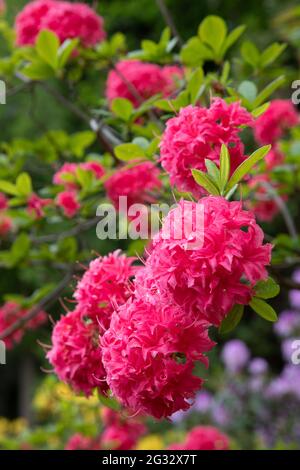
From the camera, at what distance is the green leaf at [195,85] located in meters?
1.24

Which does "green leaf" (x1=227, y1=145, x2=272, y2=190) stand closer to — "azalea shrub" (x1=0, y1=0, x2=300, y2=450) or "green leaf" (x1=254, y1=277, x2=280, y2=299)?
"azalea shrub" (x1=0, y1=0, x2=300, y2=450)

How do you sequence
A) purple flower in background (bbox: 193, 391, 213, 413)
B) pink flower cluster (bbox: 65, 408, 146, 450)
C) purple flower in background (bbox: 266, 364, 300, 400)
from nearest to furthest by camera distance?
pink flower cluster (bbox: 65, 408, 146, 450) < purple flower in background (bbox: 266, 364, 300, 400) < purple flower in background (bbox: 193, 391, 213, 413)

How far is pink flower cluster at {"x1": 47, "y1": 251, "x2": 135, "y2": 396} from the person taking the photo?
99 centimetres

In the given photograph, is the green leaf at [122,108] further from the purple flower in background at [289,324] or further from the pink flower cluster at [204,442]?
the purple flower in background at [289,324]

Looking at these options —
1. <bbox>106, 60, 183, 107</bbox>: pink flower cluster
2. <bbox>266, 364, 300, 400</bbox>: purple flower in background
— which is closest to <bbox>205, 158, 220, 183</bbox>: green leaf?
<bbox>106, 60, 183, 107</bbox>: pink flower cluster

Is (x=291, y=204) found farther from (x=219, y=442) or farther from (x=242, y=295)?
(x=242, y=295)

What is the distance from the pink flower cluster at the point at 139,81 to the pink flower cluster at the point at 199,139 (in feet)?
2.57

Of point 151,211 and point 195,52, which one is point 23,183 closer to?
point 151,211

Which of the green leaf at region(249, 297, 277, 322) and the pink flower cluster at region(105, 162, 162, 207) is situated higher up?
the green leaf at region(249, 297, 277, 322)

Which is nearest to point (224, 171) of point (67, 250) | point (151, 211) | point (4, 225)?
point (151, 211)

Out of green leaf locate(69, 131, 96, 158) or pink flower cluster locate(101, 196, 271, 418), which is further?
green leaf locate(69, 131, 96, 158)

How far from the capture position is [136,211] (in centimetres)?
163

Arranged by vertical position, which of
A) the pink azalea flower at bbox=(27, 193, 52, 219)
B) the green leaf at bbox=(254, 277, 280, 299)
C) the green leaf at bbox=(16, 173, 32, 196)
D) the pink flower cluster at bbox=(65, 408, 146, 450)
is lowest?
the pink flower cluster at bbox=(65, 408, 146, 450)
